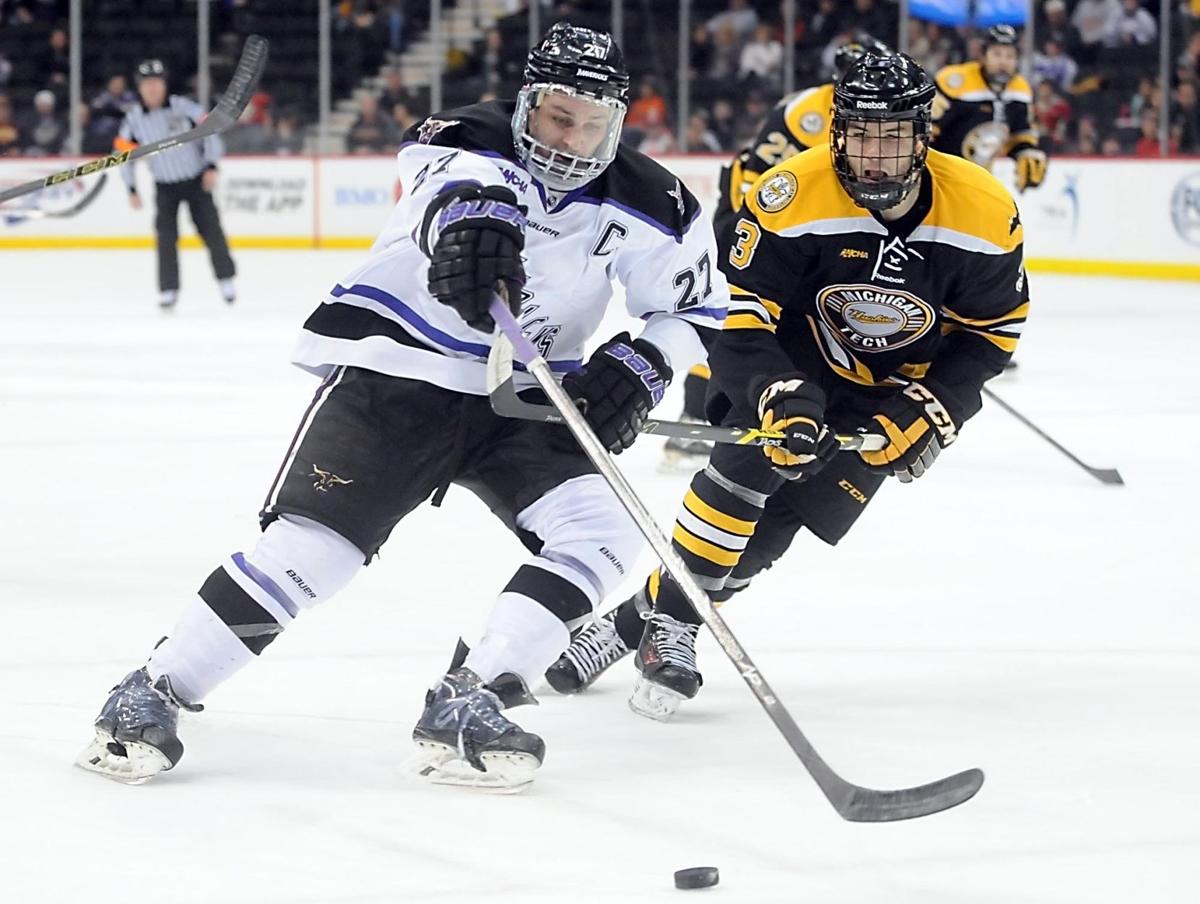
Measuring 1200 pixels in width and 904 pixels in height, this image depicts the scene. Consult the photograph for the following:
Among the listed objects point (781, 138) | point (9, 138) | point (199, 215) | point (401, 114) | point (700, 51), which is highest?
point (781, 138)

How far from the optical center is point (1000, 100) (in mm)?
7016

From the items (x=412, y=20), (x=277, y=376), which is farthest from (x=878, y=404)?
(x=412, y=20)

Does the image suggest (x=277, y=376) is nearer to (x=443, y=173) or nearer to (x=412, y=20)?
(x=443, y=173)

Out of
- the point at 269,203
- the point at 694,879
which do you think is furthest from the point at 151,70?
the point at 694,879

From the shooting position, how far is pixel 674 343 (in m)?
2.60

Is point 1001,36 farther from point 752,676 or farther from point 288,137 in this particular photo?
point 288,137

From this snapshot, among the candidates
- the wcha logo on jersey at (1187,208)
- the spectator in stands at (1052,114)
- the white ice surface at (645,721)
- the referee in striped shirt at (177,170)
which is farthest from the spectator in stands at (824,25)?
the white ice surface at (645,721)

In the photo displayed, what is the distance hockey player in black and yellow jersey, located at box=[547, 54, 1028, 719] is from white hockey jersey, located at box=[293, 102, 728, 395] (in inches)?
10.9

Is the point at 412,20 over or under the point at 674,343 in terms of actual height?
under

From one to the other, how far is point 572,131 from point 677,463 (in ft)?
8.84

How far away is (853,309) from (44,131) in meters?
11.6

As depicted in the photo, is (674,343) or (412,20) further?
(412,20)

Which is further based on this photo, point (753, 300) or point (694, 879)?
point (753, 300)

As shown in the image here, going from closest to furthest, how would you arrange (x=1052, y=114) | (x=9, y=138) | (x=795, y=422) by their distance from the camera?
(x=795, y=422) < (x=1052, y=114) < (x=9, y=138)
